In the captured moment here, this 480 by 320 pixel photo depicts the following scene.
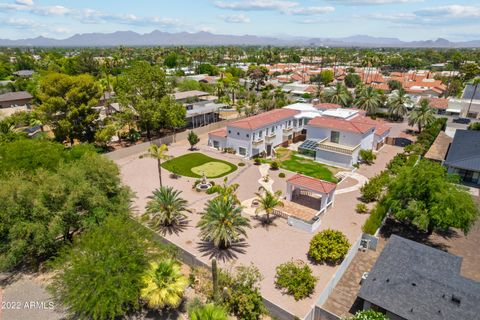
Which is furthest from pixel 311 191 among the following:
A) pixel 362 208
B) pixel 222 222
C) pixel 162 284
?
pixel 162 284

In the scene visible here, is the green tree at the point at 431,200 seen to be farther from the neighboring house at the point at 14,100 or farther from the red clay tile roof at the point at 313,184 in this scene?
the neighboring house at the point at 14,100

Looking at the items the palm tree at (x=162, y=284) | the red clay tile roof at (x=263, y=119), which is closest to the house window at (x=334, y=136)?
the red clay tile roof at (x=263, y=119)

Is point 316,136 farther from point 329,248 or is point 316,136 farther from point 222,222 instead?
point 222,222

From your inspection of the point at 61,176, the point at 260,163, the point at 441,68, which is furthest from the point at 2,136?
the point at 441,68

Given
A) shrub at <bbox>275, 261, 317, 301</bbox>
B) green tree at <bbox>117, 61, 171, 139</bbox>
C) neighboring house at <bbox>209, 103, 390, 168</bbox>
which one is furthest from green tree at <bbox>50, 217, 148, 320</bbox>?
green tree at <bbox>117, 61, 171, 139</bbox>

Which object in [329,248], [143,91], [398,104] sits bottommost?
[329,248]

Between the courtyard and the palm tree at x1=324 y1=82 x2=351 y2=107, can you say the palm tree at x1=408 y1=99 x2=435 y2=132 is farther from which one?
the palm tree at x1=324 y1=82 x2=351 y2=107
